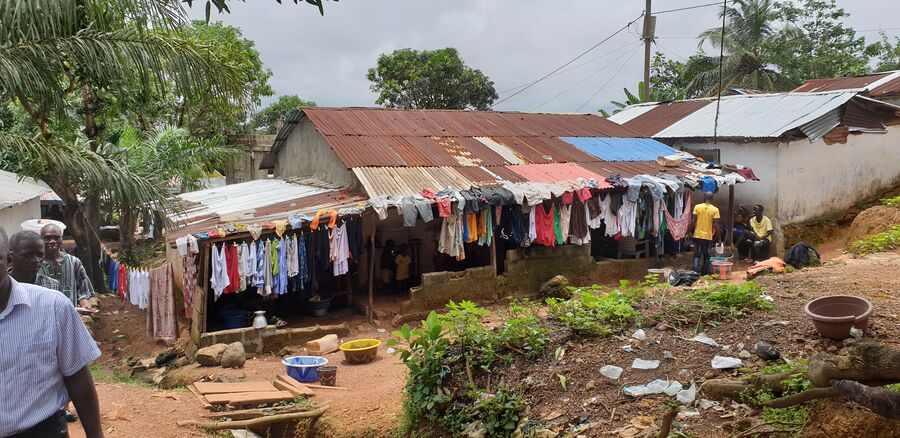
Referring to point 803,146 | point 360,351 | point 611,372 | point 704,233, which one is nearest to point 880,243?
point 704,233

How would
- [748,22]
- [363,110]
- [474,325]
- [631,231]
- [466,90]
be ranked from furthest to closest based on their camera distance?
[466,90] < [748,22] < [363,110] < [631,231] < [474,325]

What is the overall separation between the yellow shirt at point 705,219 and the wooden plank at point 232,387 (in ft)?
26.0

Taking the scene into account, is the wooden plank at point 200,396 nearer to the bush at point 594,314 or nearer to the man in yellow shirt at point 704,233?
the bush at point 594,314

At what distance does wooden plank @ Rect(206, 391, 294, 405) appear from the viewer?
7.18 m

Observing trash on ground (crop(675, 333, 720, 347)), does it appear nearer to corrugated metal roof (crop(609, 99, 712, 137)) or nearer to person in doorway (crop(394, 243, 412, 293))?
person in doorway (crop(394, 243, 412, 293))

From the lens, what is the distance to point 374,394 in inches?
302

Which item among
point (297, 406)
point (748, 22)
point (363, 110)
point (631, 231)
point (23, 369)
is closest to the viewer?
point (23, 369)

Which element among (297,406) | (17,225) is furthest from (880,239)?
(17,225)

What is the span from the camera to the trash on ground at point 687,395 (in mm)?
5156

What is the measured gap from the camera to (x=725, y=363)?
18.1 ft

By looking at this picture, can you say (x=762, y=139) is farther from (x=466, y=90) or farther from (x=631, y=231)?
(x=466, y=90)

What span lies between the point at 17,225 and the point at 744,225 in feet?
50.8

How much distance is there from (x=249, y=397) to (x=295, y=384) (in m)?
0.83

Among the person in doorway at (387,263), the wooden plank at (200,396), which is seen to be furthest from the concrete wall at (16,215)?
the person in doorway at (387,263)
